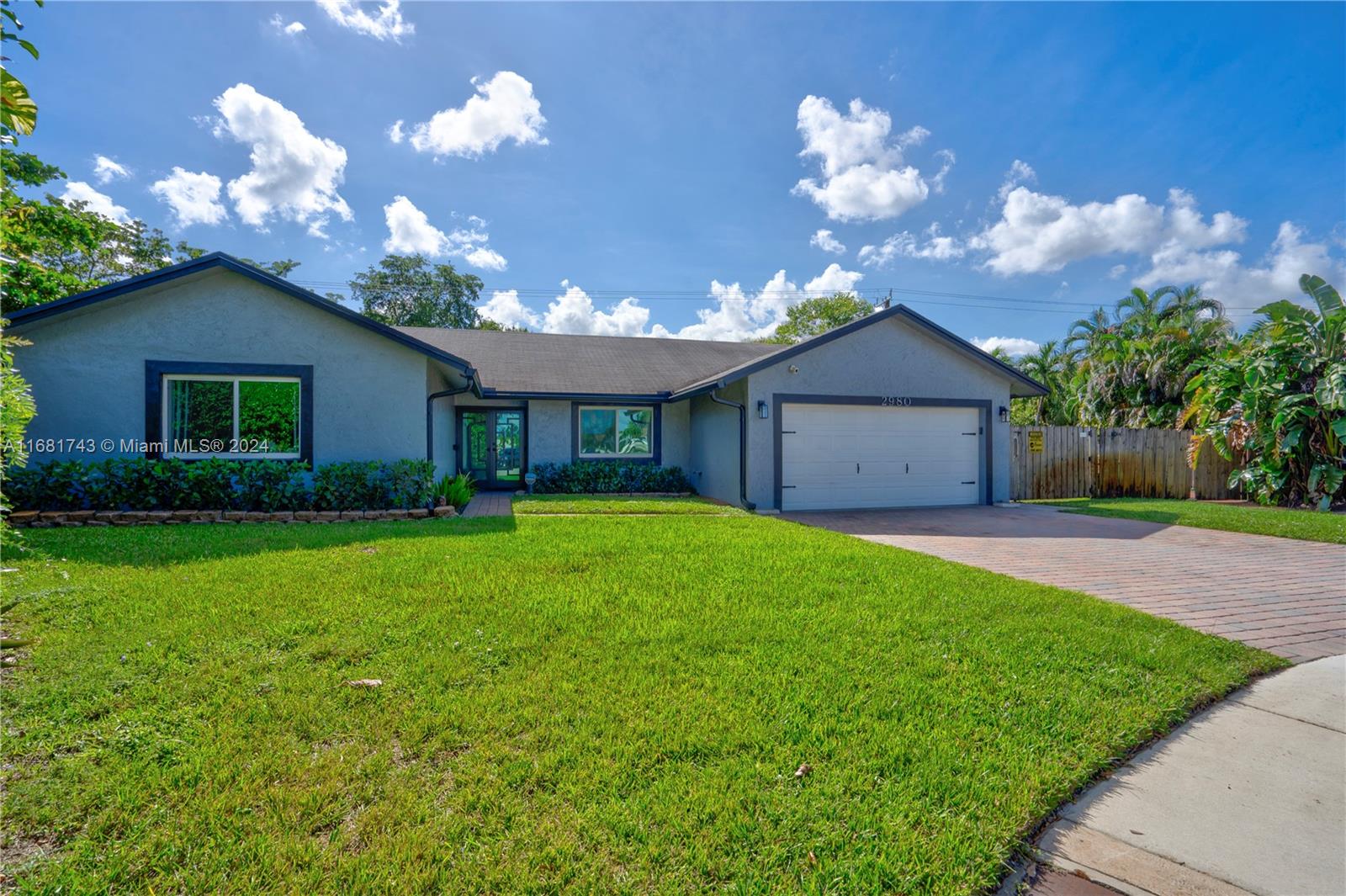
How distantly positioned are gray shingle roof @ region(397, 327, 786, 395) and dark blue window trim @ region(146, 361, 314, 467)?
3.80 metres

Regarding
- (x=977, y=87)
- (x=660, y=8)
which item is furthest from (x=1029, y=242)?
(x=660, y=8)

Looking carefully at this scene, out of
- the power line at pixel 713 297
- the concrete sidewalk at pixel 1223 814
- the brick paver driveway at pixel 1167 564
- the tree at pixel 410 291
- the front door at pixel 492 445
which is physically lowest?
the concrete sidewalk at pixel 1223 814

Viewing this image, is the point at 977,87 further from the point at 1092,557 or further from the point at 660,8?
the point at 1092,557

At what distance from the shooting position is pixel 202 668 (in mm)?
3312

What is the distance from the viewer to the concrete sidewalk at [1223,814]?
2.03 meters

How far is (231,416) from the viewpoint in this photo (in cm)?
971

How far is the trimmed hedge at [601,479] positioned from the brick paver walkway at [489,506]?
1039 mm

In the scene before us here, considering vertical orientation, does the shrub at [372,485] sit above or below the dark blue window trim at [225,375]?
below

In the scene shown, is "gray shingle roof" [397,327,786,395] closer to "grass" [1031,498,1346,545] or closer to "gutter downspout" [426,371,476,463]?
"gutter downspout" [426,371,476,463]

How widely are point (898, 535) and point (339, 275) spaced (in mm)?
36732

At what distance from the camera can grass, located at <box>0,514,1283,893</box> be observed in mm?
2002

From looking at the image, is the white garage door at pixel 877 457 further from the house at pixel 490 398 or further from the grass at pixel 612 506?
the grass at pixel 612 506

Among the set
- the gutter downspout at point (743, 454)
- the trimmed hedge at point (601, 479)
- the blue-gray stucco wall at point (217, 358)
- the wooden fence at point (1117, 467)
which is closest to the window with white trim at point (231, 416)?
the blue-gray stucco wall at point (217, 358)

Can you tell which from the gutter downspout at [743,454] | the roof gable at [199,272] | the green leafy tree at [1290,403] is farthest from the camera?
the green leafy tree at [1290,403]
